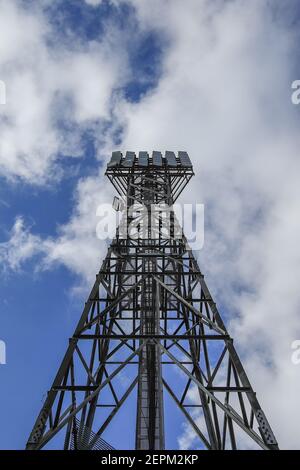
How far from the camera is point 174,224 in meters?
18.3

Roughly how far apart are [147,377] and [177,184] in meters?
13.6

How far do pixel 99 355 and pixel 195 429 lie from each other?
4494mm

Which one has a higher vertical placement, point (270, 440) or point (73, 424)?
point (73, 424)

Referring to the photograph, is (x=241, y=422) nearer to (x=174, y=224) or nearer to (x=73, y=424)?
(x=73, y=424)

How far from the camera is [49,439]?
860 centimetres

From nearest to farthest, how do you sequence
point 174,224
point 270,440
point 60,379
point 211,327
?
point 270,440
point 60,379
point 211,327
point 174,224

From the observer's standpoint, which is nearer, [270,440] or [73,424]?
[270,440]

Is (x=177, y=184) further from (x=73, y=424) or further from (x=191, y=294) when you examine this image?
(x=73, y=424)

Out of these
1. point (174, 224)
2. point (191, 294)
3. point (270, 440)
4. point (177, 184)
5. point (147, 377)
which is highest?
point (177, 184)
